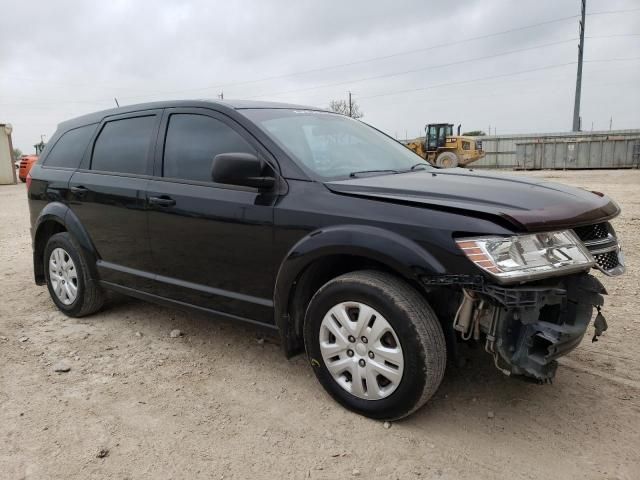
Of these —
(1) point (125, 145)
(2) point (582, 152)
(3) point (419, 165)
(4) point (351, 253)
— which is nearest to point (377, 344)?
(4) point (351, 253)

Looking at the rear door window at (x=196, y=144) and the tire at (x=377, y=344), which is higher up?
the rear door window at (x=196, y=144)

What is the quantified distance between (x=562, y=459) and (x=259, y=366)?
1.88 m

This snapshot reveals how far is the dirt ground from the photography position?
2357 mm

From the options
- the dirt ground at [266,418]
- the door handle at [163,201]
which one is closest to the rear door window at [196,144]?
the door handle at [163,201]

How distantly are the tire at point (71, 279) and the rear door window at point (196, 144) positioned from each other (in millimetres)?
1338

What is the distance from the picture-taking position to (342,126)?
3697mm

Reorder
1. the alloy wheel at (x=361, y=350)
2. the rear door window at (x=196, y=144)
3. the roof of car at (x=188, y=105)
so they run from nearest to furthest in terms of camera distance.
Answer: the alloy wheel at (x=361, y=350)
the rear door window at (x=196, y=144)
the roof of car at (x=188, y=105)

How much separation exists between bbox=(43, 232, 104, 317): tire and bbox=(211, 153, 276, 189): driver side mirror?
207 centimetres

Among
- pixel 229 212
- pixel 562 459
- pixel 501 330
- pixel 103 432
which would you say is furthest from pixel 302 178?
pixel 562 459

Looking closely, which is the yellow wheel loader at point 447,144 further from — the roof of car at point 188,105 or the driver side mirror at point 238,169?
the driver side mirror at point 238,169

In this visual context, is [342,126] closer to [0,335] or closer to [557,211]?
[557,211]

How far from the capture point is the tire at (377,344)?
2.42 m

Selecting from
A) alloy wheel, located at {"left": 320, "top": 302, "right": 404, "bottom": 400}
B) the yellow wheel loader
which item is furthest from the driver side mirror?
the yellow wheel loader

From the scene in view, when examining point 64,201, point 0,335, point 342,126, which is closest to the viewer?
point 342,126
